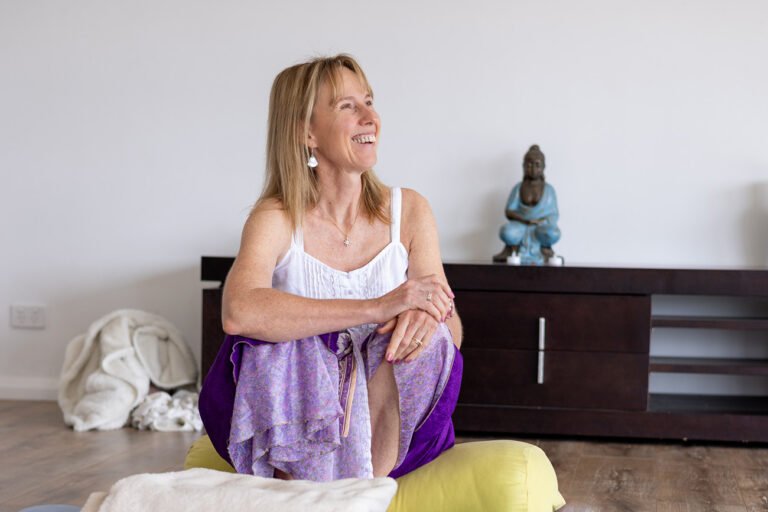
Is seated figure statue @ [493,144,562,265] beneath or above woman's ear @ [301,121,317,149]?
beneath

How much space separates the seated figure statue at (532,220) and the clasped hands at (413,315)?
1.68m

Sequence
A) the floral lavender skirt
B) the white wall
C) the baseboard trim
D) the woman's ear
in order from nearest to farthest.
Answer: the floral lavender skirt, the woman's ear, the white wall, the baseboard trim

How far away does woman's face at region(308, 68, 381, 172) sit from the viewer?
2.16m

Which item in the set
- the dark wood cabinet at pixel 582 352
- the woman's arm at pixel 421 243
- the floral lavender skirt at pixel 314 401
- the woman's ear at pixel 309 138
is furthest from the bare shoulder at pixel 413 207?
the dark wood cabinet at pixel 582 352

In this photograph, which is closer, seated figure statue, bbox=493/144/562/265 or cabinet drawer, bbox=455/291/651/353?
cabinet drawer, bbox=455/291/651/353

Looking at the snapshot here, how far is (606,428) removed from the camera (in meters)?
3.41

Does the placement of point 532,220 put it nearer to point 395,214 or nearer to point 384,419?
point 395,214

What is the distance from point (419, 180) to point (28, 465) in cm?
180

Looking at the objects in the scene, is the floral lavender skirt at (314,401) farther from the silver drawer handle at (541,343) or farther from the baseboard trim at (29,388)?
Answer: the baseboard trim at (29,388)

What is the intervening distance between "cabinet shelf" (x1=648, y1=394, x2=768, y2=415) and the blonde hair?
1780 millimetres

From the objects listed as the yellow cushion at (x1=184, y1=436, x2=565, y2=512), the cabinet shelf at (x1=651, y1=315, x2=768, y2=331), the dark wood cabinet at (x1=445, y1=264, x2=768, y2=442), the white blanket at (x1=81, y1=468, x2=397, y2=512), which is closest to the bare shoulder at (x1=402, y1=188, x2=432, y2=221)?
the yellow cushion at (x1=184, y1=436, x2=565, y2=512)

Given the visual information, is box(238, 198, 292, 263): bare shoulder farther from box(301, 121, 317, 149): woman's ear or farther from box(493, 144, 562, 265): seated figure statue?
box(493, 144, 562, 265): seated figure statue

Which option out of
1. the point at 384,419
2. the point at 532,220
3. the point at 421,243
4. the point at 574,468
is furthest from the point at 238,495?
the point at 532,220

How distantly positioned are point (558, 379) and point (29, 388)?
2.23 metres
